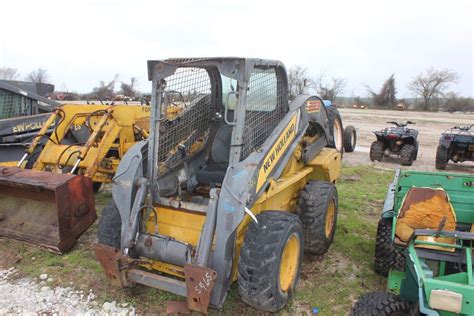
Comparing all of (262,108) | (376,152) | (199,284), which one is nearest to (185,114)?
(262,108)

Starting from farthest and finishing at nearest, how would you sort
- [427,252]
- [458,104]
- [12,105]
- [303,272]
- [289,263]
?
[458,104] → [12,105] → [303,272] → [289,263] → [427,252]

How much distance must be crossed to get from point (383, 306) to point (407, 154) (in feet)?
26.6

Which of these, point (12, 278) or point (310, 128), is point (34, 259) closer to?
point (12, 278)

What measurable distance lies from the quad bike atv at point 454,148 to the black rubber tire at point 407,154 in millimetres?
555

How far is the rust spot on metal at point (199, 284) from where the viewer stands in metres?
3.05

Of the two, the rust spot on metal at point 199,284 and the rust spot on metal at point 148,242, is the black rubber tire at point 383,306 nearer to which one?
the rust spot on metal at point 199,284

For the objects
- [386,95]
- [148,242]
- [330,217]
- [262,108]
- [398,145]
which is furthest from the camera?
[386,95]

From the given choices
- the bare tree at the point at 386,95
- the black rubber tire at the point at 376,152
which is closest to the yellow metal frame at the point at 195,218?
the black rubber tire at the point at 376,152

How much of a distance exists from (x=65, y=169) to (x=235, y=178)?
3356mm

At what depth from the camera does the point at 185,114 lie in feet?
14.5

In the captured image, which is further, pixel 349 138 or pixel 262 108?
pixel 349 138

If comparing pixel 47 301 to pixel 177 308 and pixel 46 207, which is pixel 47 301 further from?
pixel 46 207

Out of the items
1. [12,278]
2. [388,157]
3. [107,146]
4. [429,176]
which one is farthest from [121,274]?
[388,157]

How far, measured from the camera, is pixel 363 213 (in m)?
6.24
